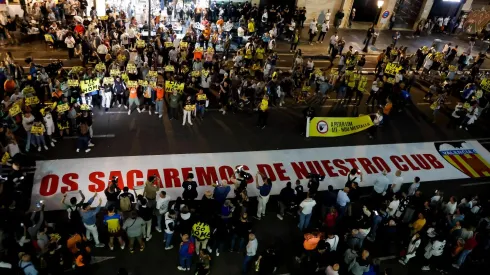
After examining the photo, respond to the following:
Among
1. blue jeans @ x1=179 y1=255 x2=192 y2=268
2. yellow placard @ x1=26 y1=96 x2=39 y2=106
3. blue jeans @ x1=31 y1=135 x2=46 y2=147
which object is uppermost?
yellow placard @ x1=26 y1=96 x2=39 y2=106

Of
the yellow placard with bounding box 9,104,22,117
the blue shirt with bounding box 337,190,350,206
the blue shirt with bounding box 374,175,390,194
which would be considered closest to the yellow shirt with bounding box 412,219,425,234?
the blue shirt with bounding box 374,175,390,194

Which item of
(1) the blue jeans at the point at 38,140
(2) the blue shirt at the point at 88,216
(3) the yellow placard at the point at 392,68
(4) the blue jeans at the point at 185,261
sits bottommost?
(4) the blue jeans at the point at 185,261

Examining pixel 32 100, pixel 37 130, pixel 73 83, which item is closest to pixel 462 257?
pixel 37 130

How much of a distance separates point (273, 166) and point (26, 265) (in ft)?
31.8

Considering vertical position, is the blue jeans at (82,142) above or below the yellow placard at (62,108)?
below

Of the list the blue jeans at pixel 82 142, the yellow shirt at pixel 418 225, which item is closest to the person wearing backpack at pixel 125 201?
the blue jeans at pixel 82 142

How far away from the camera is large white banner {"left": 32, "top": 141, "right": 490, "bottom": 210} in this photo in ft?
47.5

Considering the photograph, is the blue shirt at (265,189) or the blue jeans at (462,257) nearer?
the blue jeans at (462,257)

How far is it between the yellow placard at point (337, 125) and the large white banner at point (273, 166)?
3.04 ft

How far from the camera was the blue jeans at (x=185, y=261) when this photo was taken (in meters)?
11.4

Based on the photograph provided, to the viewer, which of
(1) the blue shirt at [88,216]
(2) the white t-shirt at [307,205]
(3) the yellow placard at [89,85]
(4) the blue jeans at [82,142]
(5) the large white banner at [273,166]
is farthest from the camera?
(3) the yellow placard at [89,85]

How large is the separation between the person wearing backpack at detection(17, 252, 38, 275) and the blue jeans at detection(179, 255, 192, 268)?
12.0ft

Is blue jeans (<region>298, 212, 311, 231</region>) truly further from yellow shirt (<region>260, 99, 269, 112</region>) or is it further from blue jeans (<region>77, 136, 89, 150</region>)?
blue jeans (<region>77, 136, 89, 150</region>)

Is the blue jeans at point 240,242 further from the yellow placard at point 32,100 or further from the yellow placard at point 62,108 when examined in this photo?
the yellow placard at point 32,100
